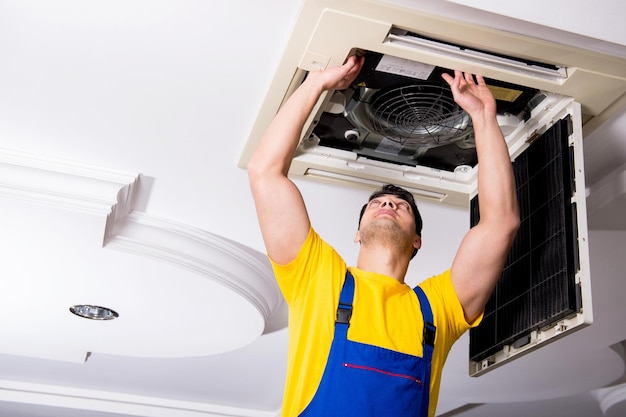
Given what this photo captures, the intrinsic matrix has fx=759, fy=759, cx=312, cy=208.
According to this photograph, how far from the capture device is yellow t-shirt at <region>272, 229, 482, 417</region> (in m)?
1.79

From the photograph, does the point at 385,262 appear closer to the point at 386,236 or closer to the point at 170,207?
the point at 386,236

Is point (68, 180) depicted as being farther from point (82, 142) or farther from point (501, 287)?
point (501, 287)

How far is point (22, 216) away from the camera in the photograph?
9.45 feet

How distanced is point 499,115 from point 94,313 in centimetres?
235

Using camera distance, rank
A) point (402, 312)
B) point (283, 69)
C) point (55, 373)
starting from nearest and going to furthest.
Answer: point (402, 312)
point (283, 69)
point (55, 373)

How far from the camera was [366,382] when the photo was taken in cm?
174

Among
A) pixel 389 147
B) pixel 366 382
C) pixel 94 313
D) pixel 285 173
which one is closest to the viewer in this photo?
pixel 366 382

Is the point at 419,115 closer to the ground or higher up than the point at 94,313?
higher up

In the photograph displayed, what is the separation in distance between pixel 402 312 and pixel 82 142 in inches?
54.7

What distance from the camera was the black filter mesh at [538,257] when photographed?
1917mm

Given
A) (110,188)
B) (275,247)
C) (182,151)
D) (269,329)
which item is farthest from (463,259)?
(269,329)

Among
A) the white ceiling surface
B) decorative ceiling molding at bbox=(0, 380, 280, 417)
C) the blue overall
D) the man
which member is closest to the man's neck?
the man

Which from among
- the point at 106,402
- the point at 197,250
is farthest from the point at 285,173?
the point at 106,402

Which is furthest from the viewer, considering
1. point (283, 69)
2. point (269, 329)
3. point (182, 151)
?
point (269, 329)
